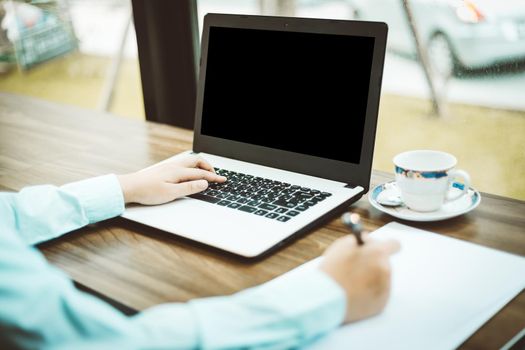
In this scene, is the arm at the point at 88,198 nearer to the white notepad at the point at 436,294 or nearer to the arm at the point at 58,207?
the arm at the point at 58,207

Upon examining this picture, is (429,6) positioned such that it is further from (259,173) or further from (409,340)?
(409,340)

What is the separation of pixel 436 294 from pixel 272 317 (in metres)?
0.23

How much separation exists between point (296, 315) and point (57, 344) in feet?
0.87

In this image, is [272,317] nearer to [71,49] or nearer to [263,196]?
[263,196]

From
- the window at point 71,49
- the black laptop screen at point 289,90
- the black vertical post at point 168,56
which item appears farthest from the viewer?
the window at point 71,49

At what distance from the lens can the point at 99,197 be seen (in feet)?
3.20

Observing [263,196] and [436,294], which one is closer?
[436,294]

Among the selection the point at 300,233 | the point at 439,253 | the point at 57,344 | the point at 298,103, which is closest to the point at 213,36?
the point at 298,103

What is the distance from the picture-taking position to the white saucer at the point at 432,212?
931 mm

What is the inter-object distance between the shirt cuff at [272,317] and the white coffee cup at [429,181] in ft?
1.06

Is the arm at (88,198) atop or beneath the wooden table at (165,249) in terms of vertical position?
Result: atop

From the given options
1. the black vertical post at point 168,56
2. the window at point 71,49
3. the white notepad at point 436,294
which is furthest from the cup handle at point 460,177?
the window at point 71,49

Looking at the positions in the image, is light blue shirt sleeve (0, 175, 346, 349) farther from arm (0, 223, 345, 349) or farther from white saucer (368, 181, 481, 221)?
white saucer (368, 181, 481, 221)

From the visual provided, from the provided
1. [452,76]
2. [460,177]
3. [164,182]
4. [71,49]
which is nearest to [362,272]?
[460,177]
